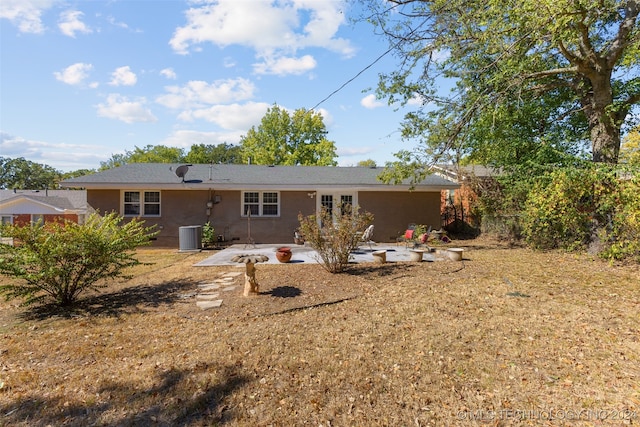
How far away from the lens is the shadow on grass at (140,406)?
2.74 m

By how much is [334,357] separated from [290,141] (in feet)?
117

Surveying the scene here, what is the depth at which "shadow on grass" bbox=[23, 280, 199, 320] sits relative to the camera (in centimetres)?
541

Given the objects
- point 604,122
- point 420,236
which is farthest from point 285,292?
point 604,122

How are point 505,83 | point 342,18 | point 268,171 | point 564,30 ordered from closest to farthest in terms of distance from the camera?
point 564,30, point 342,18, point 505,83, point 268,171

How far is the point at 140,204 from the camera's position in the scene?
1338cm

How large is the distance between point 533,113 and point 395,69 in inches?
244

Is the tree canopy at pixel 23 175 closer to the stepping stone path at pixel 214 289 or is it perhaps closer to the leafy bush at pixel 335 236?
the stepping stone path at pixel 214 289

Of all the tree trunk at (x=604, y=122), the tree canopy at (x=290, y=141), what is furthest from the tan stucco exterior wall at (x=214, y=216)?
the tree canopy at (x=290, y=141)

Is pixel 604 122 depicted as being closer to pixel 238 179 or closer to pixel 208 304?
pixel 208 304

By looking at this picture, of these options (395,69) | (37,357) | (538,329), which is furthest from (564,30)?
(37,357)

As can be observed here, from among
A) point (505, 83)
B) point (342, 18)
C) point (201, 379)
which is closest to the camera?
point (201, 379)

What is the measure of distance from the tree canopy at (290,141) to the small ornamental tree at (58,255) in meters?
30.7

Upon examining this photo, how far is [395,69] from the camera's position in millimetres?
11594

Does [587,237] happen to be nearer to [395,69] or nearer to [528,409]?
[395,69]
